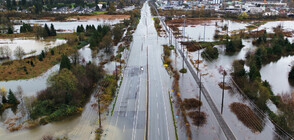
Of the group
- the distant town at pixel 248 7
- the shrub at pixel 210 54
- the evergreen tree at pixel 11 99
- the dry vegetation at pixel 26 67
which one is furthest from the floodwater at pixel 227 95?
the distant town at pixel 248 7

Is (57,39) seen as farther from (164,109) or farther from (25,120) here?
(164,109)

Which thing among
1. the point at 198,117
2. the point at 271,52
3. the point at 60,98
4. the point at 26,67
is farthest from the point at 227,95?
the point at 26,67

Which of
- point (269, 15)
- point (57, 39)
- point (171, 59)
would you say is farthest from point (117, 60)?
point (269, 15)

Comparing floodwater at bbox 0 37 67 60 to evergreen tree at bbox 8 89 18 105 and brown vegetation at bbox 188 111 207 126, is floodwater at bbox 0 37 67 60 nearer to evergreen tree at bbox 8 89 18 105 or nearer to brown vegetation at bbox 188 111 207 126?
evergreen tree at bbox 8 89 18 105

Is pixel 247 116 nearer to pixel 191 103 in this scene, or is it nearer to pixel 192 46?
pixel 191 103

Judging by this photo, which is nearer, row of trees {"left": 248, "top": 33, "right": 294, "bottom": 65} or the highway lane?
the highway lane

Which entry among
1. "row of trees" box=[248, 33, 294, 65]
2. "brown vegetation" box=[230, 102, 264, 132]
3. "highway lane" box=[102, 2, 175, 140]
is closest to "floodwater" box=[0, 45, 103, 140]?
"highway lane" box=[102, 2, 175, 140]

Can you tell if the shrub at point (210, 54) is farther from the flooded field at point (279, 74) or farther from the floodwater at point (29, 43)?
the floodwater at point (29, 43)

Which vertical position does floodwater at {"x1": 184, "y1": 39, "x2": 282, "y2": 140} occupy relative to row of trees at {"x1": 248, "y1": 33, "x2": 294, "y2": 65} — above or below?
below
